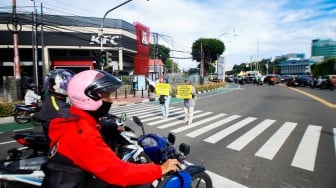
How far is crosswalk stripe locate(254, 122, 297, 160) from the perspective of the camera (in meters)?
6.34

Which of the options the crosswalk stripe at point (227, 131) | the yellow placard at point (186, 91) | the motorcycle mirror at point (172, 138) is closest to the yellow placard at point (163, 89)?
the yellow placard at point (186, 91)

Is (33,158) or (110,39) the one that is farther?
(110,39)

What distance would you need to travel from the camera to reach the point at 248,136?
823cm

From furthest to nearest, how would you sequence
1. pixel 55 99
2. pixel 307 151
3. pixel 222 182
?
pixel 307 151 → pixel 222 182 → pixel 55 99

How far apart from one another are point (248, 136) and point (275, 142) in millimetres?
934

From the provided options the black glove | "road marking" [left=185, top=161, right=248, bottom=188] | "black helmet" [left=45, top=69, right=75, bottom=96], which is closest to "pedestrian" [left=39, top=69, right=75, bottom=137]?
"black helmet" [left=45, top=69, right=75, bottom=96]

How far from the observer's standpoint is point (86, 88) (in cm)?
197

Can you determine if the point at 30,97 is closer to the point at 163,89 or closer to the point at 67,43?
the point at 163,89

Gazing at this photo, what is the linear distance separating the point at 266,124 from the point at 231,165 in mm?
5268

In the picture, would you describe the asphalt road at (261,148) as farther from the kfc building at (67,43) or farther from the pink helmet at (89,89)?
the kfc building at (67,43)

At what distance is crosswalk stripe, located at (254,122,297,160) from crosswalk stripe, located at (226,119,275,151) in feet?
1.59

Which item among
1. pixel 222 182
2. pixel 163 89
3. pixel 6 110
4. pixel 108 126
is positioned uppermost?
pixel 163 89

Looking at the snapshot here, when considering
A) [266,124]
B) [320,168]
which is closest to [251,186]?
[320,168]

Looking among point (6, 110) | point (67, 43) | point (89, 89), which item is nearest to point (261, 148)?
point (89, 89)
